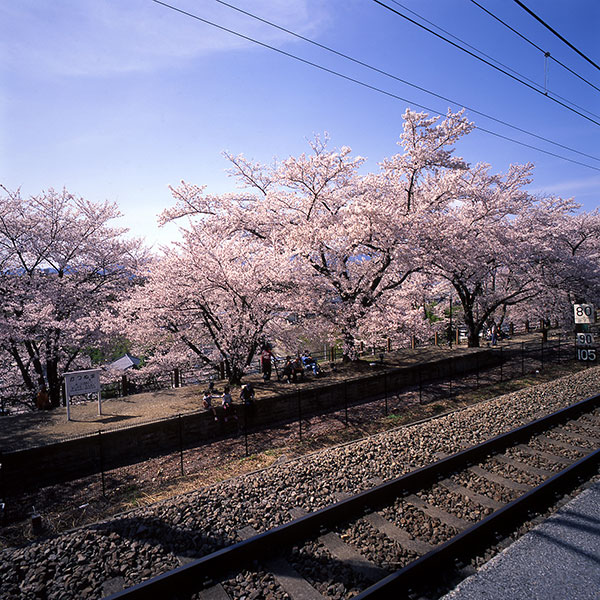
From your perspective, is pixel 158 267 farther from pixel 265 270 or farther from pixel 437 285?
pixel 437 285

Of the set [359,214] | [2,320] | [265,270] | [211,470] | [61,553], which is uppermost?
[359,214]

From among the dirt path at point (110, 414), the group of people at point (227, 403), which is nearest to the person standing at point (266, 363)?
the dirt path at point (110, 414)

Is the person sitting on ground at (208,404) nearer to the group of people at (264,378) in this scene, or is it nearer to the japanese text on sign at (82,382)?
the group of people at (264,378)

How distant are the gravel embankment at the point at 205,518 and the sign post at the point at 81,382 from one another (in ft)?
20.8

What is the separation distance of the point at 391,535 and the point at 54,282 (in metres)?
19.4

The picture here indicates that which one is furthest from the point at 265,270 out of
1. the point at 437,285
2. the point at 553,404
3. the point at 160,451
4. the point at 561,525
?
the point at 437,285

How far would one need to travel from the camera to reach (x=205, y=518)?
6070mm

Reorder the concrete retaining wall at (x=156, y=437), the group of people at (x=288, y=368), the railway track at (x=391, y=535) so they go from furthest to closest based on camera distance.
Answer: the group of people at (x=288, y=368) → the concrete retaining wall at (x=156, y=437) → the railway track at (x=391, y=535)

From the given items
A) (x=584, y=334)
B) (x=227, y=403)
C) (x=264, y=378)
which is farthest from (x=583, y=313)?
(x=227, y=403)

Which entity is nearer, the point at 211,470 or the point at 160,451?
the point at 211,470

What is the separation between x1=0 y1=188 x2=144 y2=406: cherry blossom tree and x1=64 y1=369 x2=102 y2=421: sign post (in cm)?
661

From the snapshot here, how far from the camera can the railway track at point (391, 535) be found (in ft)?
14.9

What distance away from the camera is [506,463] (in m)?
7.68

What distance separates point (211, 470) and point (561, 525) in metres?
7.35
